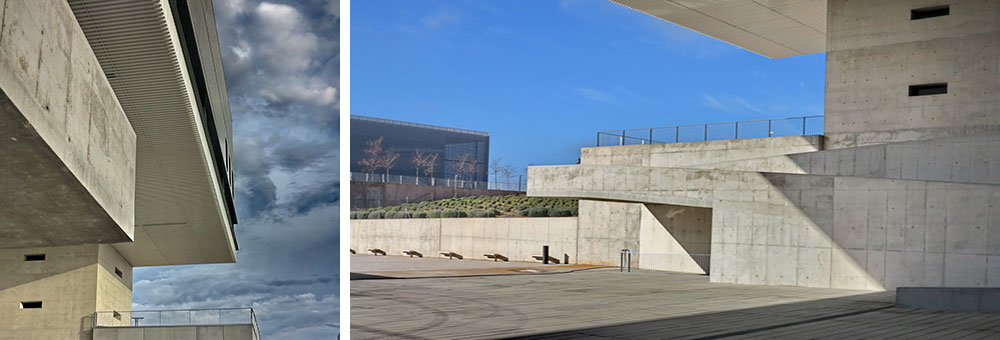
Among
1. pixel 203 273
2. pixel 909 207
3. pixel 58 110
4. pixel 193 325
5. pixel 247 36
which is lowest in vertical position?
pixel 203 273

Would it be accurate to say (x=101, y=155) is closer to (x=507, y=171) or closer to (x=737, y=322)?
(x=737, y=322)

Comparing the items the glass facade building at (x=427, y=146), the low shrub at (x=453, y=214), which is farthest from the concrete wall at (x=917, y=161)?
the glass facade building at (x=427, y=146)

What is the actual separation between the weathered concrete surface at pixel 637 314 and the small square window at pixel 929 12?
365 inches

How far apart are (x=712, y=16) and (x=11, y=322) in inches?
909

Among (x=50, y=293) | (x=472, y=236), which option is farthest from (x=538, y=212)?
(x=50, y=293)

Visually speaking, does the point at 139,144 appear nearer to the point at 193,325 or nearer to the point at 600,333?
the point at 193,325

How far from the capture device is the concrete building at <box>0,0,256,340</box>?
1112 cm

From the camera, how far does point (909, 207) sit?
19.7 meters

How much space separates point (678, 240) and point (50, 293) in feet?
64.8

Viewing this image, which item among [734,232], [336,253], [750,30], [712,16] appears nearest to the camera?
[734,232]

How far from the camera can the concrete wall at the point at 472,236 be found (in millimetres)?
36750

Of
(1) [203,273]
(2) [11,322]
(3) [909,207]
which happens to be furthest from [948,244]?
(1) [203,273]

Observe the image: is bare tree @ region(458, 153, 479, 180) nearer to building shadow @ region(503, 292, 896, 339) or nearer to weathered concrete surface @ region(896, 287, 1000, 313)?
building shadow @ region(503, 292, 896, 339)

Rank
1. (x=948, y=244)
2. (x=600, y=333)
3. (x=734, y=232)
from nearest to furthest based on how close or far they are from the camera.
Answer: (x=600, y=333)
(x=948, y=244)
(x=734, y=232)
